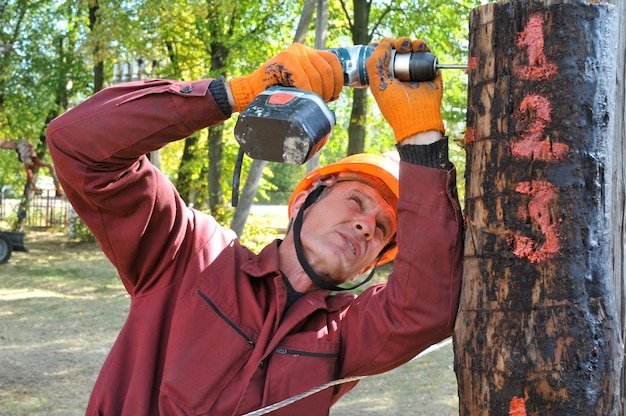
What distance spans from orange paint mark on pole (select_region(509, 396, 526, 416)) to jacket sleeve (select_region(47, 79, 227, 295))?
3.92ft

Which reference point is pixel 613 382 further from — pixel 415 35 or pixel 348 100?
pixel 348 100

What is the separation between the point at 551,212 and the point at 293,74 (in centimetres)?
91

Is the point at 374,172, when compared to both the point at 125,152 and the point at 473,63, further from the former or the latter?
the point at 125,152

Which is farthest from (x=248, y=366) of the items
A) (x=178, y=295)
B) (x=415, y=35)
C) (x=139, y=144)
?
(x=415, y=35)

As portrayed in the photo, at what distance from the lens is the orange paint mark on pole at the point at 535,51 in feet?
5.68

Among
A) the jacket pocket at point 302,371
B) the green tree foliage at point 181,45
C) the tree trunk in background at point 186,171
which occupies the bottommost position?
the jacket pocket at point 302,371

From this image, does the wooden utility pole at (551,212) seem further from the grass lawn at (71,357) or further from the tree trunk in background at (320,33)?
the tree trunk in background at (320,33)

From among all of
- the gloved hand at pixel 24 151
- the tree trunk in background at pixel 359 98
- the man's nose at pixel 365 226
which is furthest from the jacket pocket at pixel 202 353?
the gloved hand at pixel 24 151

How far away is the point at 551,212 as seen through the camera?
68.4 inches

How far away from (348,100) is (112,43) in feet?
19.3

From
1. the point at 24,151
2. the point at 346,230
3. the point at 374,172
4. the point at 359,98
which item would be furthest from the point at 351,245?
the point at 24,151

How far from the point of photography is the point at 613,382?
1729mm

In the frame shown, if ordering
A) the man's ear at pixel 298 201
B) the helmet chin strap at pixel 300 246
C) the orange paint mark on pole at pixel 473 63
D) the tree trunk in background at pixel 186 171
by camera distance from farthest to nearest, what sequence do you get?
the tree trunk in background at pixel 186 171
the man's ear at pixel 298 201
the helmet chin strap at pixel 300 246
the orange paint mark on pole at pixel 473 63

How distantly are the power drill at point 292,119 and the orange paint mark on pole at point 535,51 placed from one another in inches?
16.6
